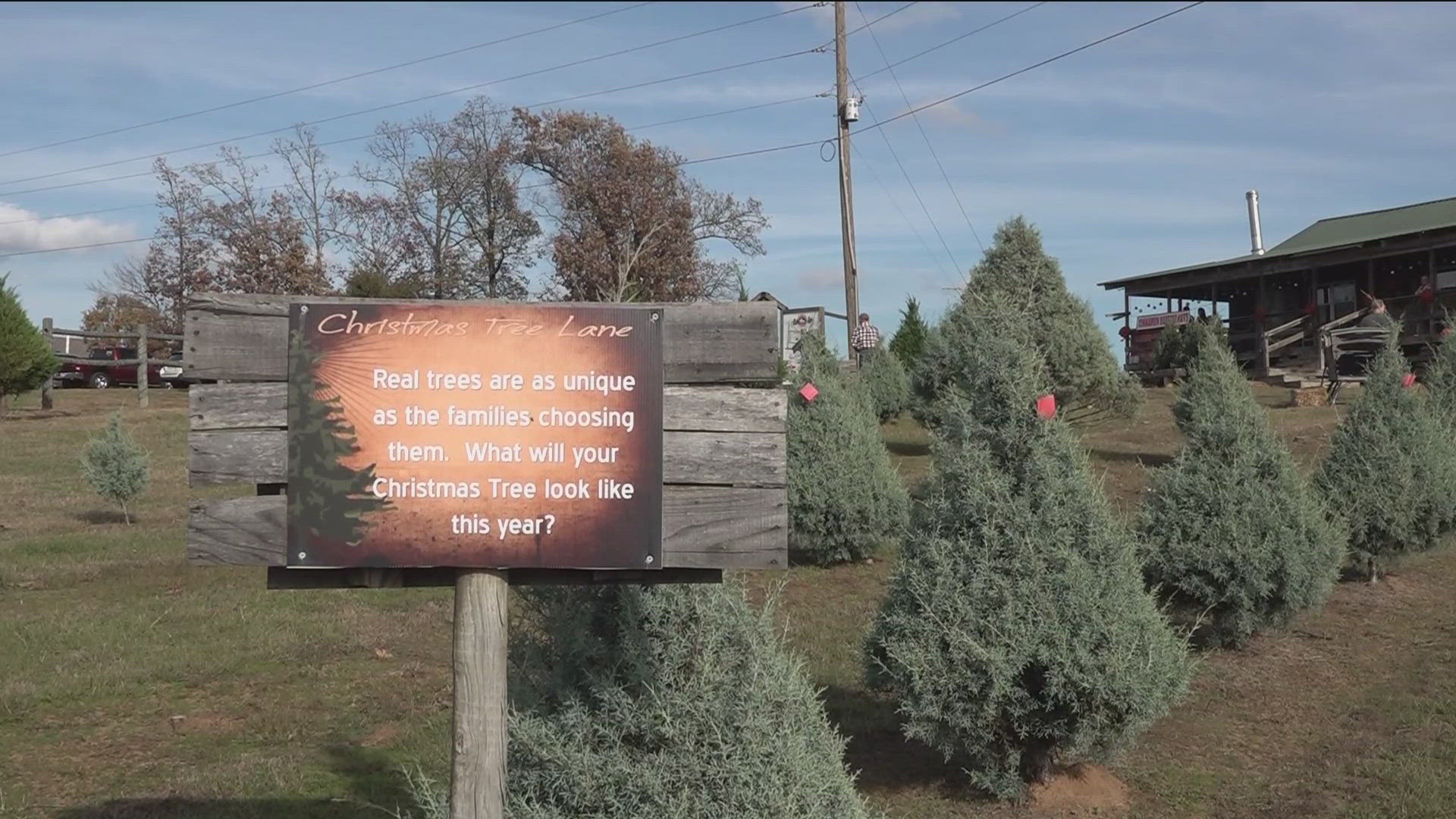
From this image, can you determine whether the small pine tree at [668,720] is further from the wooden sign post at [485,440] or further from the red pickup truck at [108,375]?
the red pickup truck at [108,375]

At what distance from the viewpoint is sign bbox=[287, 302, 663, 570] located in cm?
370

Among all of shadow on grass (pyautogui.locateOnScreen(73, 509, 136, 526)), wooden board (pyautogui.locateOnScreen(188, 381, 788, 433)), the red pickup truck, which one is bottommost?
shadow on grass (pyautogui.locateOnScreen(73, 509, 136, 526))

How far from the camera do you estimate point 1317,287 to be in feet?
105

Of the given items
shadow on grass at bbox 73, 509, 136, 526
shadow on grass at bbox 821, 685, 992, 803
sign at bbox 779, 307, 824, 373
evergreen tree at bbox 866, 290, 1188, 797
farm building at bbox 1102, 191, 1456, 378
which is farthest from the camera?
farm building at bbox 1102, 191, 1456, 378

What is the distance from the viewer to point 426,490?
3.71m

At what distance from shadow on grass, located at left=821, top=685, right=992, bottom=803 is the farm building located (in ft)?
61.6

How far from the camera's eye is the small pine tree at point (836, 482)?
11.7 m

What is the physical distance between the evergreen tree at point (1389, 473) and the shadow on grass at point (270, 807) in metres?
8.79

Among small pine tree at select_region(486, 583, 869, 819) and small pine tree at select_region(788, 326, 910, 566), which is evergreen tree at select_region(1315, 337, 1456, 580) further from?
small pine tree at select_region(486, 583, 869, 819)

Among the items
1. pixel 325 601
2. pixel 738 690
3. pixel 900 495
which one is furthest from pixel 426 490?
pixel 900 495

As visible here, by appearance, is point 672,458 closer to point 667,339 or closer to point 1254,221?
point 667,339

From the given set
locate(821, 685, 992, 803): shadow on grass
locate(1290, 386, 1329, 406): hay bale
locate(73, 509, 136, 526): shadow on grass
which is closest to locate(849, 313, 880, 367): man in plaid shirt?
locate(1290, 386, 1329, 406): hay bale

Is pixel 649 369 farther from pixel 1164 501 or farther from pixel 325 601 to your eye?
pixel 325 601

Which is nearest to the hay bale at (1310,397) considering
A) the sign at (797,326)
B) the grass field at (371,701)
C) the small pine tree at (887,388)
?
the small pine tree at (887,388)
